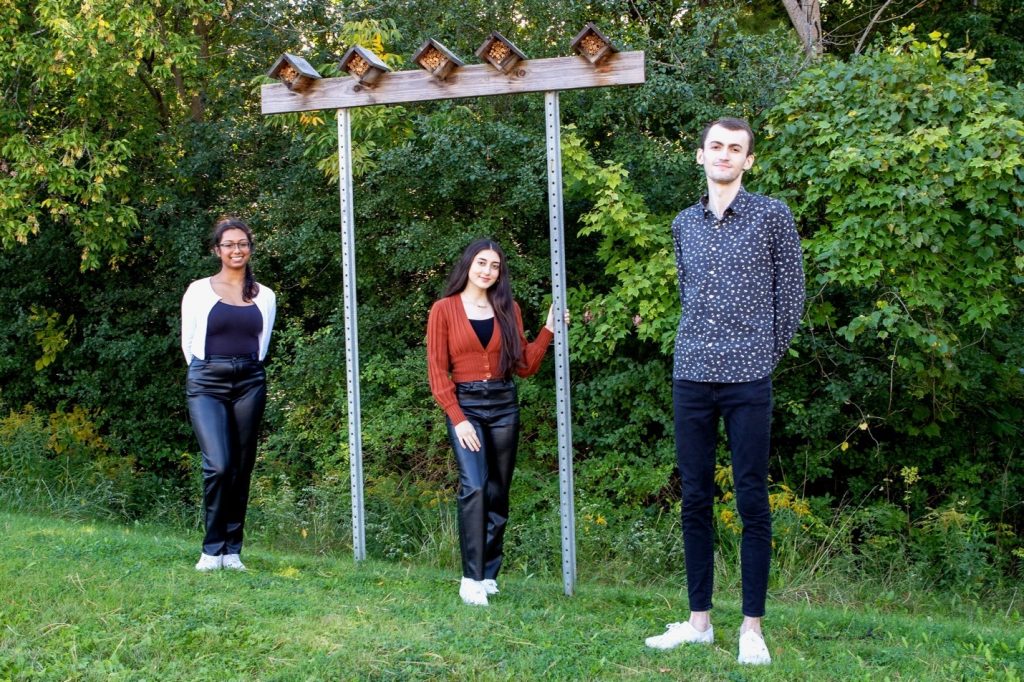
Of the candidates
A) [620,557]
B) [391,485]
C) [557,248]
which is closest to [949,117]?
[557,248]

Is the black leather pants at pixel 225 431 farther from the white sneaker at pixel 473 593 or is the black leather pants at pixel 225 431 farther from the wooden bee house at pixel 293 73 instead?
the wooden bee house at pixel 293 73

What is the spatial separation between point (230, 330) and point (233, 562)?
1.23m

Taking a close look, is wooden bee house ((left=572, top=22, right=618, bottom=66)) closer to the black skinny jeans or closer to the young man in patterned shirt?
the young man in patterned shirt

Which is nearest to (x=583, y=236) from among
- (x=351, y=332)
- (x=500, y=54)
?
(x=351, y=332)

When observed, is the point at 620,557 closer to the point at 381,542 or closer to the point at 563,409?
the point at 381,542

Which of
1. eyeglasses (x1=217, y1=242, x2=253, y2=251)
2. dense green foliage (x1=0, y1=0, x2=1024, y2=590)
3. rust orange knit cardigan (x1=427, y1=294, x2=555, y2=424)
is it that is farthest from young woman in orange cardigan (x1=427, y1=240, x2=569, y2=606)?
dense green foliage (x1=0, y1=0, x2=1024, y2=590)

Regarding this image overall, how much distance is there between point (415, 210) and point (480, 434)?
461 centimetres

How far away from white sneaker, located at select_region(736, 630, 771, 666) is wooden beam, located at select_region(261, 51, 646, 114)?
2.63 metres

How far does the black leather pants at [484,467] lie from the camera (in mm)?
4770

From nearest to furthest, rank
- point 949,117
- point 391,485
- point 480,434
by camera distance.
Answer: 1. point 480,434
2. point 949,117
3. point 391,485

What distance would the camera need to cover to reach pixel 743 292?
12.7ft

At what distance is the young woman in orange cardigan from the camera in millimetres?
4770

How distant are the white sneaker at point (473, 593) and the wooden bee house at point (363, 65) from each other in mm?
2746

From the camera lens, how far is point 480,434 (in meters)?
4.81
